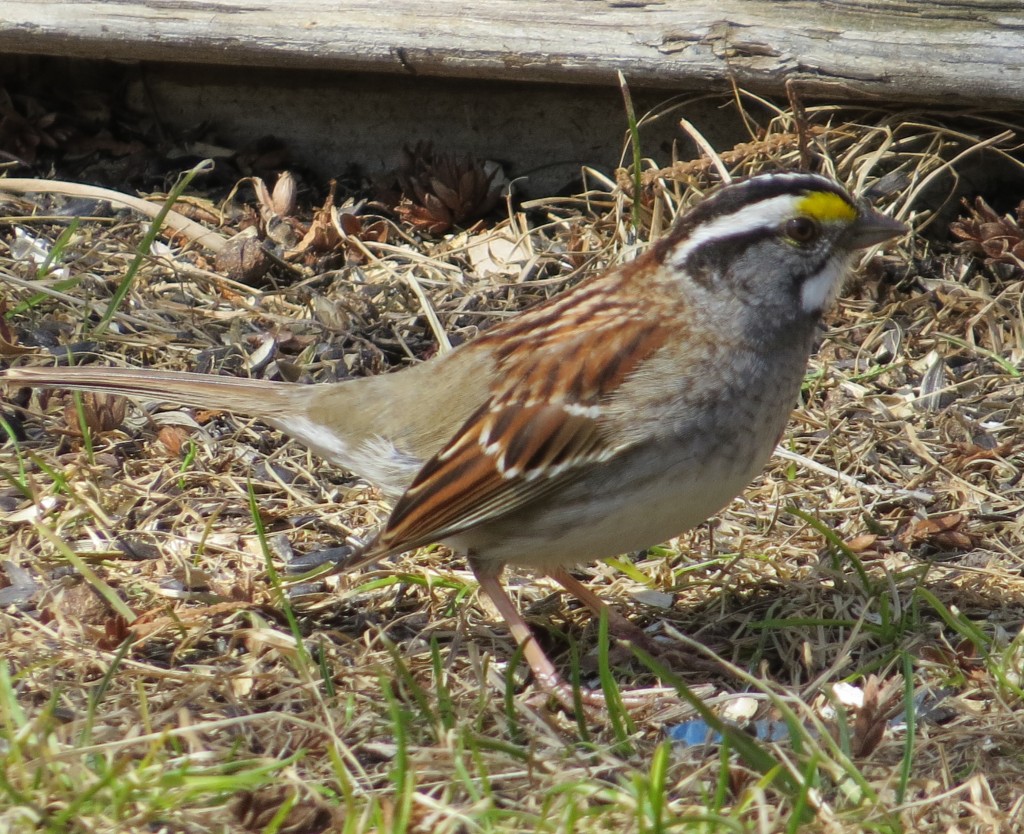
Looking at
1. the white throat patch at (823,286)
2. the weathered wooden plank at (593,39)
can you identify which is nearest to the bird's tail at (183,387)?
the white throat patch at (823,286)

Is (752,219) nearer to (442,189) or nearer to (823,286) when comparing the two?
(823,286)

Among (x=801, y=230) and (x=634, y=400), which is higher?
(x=801, y=230)

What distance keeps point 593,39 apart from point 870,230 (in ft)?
5.73

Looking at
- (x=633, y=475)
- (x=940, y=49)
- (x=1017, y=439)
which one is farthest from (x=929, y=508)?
(x=940, y=49)

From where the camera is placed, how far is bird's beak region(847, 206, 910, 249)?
3.43 meters

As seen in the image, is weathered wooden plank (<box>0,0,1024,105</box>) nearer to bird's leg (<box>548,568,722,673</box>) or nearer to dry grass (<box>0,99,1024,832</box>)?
dry grass (<box>0,99,1024,832</box>)

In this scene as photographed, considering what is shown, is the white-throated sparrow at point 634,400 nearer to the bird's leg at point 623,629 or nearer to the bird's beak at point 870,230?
the bird's beak at point 870,230

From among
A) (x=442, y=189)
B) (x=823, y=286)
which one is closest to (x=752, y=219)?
(x=823, y=286)

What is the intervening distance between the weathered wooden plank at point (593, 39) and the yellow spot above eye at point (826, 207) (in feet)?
4.71

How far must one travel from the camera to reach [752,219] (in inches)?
134

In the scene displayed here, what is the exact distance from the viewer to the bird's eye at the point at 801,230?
3395 mm

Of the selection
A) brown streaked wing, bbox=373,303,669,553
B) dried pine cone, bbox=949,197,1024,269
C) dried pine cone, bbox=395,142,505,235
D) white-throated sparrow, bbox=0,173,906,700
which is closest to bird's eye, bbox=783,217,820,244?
white-throated sparrow, bbox=0,173,906,700

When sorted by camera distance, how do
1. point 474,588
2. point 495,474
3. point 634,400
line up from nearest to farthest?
point 634,400, point 495,474, point 474,588

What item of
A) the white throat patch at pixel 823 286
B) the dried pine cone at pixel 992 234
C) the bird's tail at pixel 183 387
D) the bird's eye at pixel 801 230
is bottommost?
the bird's tail at pixel 183 387
